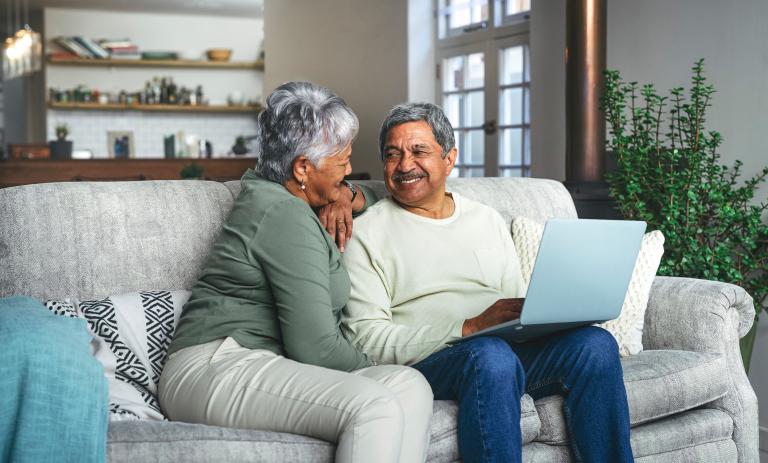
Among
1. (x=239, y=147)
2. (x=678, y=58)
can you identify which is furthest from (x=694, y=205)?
(x=239, y=147)

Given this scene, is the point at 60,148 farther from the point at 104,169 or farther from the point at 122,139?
the point at 122,139

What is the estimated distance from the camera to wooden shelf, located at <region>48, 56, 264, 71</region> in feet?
29.6

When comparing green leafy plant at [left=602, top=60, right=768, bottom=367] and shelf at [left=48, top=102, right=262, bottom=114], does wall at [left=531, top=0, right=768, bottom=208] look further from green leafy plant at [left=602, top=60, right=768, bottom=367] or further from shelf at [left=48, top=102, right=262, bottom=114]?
shelf at [left=48, top=102, right=262, bottom=114]

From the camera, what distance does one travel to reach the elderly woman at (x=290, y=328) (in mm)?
1759

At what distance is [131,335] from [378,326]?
1.96 ft

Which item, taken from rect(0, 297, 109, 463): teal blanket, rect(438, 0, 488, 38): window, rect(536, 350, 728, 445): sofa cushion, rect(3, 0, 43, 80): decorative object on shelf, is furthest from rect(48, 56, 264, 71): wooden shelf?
rect(0, 297, 109, 463): teal blanket

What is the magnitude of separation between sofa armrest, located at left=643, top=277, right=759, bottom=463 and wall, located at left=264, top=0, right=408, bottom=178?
3774mm

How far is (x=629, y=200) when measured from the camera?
3545 millimetres

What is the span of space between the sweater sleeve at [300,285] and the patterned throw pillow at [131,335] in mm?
378

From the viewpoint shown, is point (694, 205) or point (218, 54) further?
point (218, 54)

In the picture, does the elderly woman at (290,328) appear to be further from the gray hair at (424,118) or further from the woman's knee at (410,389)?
the gray hair at (424,118)

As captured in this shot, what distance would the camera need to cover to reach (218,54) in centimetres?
937

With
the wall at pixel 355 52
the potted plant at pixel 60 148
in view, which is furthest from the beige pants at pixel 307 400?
the potted plant at pixel 60 148

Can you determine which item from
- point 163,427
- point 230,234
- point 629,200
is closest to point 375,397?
point 163,427
